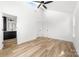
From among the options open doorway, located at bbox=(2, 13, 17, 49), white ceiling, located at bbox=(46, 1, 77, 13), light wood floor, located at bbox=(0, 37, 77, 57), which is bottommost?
light wood floor, located at bbox=(0, 37, 77, 57)

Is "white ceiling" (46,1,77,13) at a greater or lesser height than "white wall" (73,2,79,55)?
greater

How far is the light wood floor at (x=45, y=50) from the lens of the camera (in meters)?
1.75

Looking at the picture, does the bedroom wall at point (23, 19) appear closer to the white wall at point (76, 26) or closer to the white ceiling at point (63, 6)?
the white ceiling at point (63, 6)

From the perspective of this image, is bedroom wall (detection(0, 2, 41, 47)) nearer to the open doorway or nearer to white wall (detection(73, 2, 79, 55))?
the open doorway

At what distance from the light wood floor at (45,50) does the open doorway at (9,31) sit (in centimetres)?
9

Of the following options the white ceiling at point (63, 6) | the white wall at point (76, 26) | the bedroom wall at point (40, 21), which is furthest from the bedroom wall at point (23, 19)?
the white wall at point (76, 26)

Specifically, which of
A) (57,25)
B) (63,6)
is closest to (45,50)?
(57,25)

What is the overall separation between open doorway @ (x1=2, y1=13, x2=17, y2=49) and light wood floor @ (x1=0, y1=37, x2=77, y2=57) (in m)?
0.09

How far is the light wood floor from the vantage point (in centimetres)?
175

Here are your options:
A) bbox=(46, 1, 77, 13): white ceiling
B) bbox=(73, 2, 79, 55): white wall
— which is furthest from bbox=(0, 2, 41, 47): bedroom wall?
bbox=(73, 2, 79, 55): white wall

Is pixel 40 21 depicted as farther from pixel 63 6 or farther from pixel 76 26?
pixel 76 26

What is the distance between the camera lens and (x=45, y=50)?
1773 mm

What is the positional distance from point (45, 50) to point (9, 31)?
0.66m

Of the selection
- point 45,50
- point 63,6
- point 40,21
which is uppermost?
point 63,6
